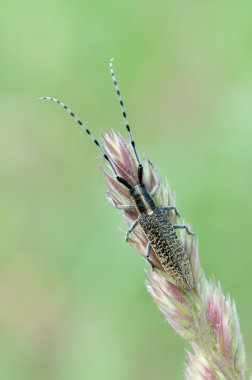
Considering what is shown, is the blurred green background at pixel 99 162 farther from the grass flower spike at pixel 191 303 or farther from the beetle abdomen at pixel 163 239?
the grass flower spike at pixel 191 303

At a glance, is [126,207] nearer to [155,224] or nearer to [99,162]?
[155,224]

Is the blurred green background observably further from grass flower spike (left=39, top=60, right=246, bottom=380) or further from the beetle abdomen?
grass flower spike (left=39, top=60, right=246, bottom=380)

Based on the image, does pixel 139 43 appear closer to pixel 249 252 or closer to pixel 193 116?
pixel 193 116

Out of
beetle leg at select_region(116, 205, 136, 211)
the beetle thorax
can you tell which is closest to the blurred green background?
the beetle thorax

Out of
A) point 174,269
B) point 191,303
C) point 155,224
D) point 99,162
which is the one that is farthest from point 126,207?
point 99,162

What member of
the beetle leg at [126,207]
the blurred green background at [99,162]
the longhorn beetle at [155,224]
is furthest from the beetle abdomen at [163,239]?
the blurred green background at [99,162]

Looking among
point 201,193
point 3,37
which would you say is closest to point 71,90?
point 3,37
